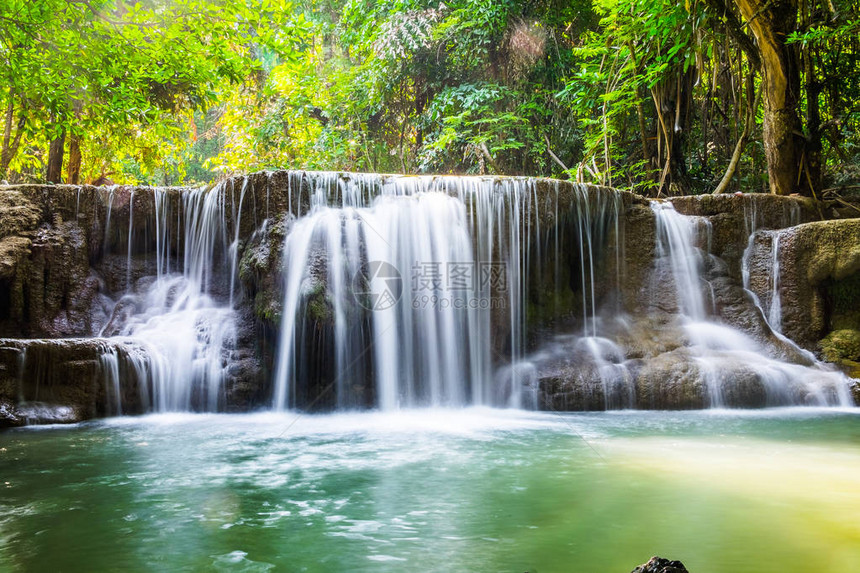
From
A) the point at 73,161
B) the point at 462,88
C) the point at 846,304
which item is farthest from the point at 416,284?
the point at 73,161

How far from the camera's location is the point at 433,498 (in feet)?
12.3

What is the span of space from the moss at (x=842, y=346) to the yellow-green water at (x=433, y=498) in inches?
81.8

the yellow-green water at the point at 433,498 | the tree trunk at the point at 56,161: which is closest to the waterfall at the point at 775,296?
the yellow-green water at the point at 433,498

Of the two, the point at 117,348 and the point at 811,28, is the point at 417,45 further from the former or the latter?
the point at 117,348

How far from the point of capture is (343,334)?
752 centimetres

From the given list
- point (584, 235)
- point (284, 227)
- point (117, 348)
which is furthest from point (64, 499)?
point (584, 235)

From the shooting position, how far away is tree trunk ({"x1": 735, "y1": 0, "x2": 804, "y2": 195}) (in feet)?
30.9

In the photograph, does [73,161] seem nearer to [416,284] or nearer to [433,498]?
[416,284]

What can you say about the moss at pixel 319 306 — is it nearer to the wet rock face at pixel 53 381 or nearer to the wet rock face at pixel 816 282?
the wet rock face at pixel 53 381

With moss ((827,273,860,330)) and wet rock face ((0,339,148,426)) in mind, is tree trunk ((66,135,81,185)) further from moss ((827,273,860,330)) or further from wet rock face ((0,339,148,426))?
moss ((827,273,860,330))

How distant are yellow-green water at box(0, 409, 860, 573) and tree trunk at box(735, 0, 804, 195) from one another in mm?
5118

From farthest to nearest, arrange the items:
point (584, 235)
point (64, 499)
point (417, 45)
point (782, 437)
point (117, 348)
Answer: point (417, 45)
point (584, 235)
point (117, 348)
point (782, 437)
point (64, 499)

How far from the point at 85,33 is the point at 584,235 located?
624cm

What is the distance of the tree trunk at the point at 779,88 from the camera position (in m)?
9.43
